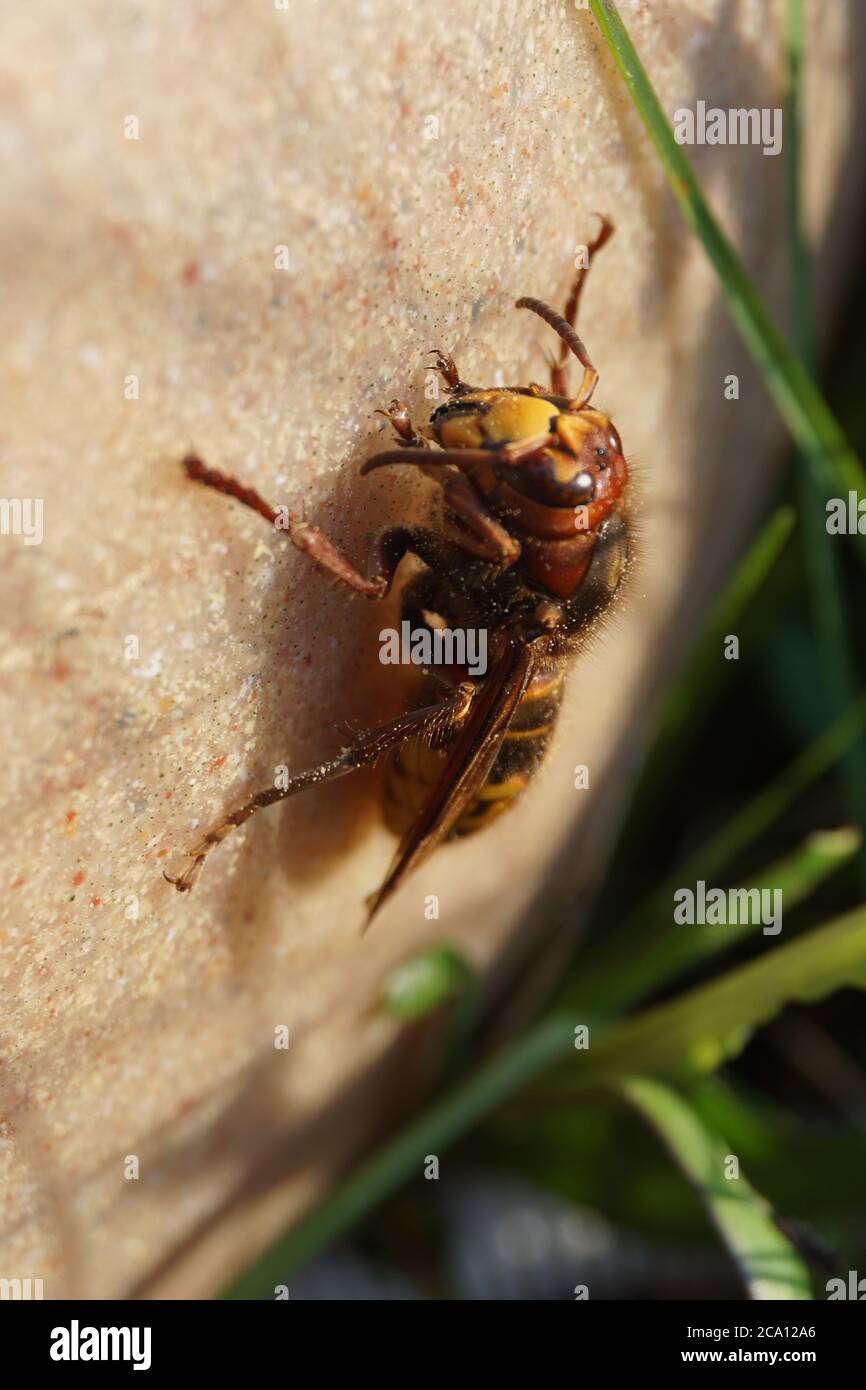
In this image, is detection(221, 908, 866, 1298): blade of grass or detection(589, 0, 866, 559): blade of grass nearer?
detection(589, 0, 866, 559): blade of grass

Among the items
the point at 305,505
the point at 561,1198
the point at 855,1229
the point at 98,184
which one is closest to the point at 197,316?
the point at 98,184

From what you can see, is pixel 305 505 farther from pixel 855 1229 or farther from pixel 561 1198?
pixel 855 1229

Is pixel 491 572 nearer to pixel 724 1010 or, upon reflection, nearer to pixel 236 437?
pixel 236 437

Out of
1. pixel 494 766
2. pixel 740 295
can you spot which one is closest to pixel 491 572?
pixel 494 766

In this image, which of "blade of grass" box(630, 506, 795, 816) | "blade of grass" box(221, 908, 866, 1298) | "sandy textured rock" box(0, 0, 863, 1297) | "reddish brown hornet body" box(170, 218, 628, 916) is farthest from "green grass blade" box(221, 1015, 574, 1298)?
"blade of grass" box(630, 506, 795, 816)

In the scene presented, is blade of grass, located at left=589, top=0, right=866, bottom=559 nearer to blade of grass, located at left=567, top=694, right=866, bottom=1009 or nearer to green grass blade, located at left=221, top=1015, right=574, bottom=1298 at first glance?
blade of grass, located at left=567, top=694, right=866, bottom=1009
